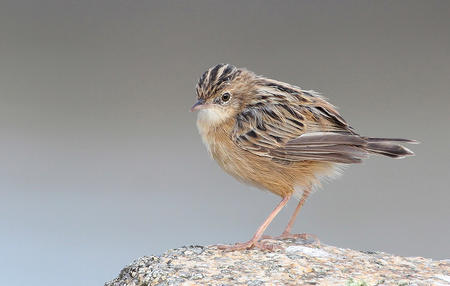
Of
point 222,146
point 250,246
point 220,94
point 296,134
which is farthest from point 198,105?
point 250,246

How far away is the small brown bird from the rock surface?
333 millimetres

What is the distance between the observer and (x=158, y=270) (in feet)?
8.48

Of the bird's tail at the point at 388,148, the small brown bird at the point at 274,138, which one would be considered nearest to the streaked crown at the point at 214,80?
the small brown bird at the point at 274,138

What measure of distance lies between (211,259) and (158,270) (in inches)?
13.2

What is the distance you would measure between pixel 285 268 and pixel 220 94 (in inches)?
47.5

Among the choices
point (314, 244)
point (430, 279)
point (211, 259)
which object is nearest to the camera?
point (430, 279)

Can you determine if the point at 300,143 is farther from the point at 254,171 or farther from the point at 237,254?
the point at 237,254

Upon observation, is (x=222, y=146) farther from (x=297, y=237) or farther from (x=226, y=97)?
(x=297, y=237)

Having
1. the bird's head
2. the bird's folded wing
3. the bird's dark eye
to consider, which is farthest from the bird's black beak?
the bird's folded wing

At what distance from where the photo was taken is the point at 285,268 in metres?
2.64

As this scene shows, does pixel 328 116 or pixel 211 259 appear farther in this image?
pixel 328 116

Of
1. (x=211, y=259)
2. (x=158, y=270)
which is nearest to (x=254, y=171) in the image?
(x=211, y=259)

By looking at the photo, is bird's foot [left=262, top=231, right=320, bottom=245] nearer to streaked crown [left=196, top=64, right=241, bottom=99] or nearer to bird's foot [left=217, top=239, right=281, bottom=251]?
bird's foot [left=217, top=239, right=281, bottom=251]

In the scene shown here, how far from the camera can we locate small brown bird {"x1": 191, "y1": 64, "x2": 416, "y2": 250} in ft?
10.5
